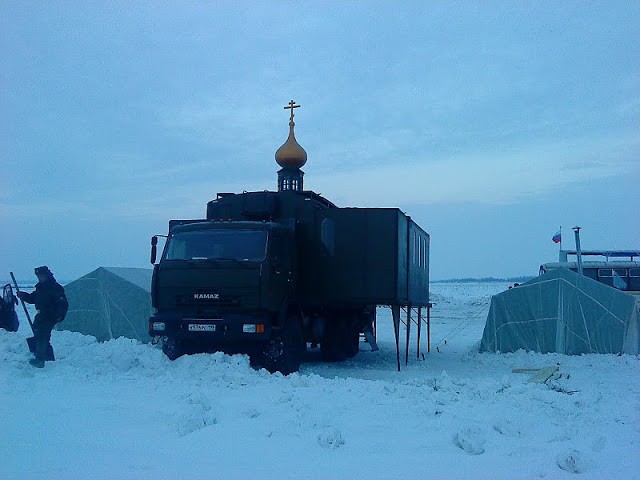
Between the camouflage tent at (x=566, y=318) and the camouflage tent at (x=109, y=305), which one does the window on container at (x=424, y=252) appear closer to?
the camouflage tent at (x=566, y=318)

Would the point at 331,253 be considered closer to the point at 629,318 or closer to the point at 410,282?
the point at 410,282

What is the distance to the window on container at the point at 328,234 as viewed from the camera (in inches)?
523

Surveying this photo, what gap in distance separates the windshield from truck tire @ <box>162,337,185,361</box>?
60.9 inches

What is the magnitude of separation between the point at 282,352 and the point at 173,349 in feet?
6.65

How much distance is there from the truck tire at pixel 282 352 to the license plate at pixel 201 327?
104 cm

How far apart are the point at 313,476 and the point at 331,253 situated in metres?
8.23

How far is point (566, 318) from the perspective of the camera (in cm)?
1666

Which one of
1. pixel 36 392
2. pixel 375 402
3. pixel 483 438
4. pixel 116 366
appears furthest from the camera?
pixel 116 366

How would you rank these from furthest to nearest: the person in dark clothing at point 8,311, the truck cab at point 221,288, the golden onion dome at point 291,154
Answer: the golden onion dome at point 291,154 < the person in dark clothing at point 8,311 < the truck cab at point 221,288

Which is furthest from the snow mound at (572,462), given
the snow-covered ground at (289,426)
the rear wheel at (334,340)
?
the rear wheel at (334,340)

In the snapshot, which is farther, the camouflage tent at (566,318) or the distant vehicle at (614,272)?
the distant vehicle at (614,272)

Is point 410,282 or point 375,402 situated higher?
point 410,282

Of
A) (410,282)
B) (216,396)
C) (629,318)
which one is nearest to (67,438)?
(216,396)

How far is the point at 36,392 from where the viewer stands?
8.48 meters
